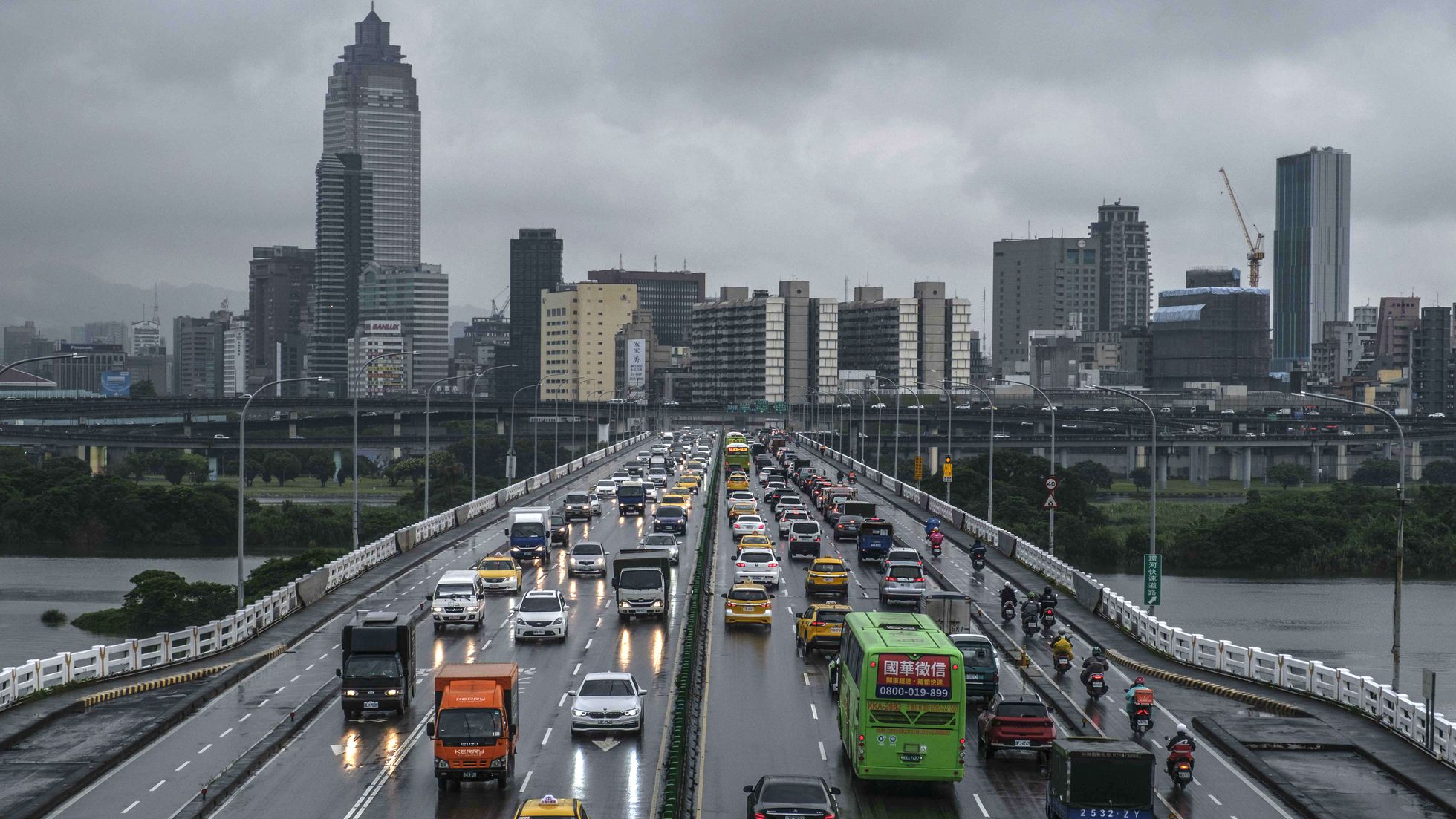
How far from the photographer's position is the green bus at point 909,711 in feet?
90.2

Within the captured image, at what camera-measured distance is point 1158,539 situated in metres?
128

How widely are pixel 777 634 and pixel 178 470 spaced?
545 feet

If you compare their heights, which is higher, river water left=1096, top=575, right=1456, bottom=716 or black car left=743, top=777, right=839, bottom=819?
black car left=743, top=777, right=839, bottom=819

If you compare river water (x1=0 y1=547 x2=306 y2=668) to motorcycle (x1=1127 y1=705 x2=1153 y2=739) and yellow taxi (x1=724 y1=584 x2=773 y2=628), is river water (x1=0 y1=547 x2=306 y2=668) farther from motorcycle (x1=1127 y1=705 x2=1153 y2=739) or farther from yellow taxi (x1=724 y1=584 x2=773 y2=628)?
motorcycle (x1=1127 y1=705 x2=1153 y2=739)

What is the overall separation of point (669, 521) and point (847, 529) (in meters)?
9.37

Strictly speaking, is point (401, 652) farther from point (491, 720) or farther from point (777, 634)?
point (777, 634)

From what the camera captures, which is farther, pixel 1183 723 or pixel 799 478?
pixel 799 478

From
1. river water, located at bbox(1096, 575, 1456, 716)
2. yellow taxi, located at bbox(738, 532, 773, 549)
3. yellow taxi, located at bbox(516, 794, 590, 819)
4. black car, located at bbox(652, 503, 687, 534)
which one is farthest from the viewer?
black car, located at bbox(652, 503, 687, 534)

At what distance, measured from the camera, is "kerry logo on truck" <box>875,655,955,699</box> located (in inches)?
1080

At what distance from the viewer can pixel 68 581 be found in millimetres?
111750

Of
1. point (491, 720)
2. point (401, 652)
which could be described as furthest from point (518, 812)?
point (401, 652)

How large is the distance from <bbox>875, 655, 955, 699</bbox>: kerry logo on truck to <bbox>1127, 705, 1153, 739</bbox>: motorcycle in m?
9.12

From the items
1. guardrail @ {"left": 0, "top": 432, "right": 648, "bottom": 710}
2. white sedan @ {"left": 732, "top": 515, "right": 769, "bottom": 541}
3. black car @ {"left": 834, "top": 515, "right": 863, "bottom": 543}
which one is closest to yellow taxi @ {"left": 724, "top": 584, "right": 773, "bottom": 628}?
guardrail @ {"left": 0, "top": 432, "right": 648, "bottom": 710}

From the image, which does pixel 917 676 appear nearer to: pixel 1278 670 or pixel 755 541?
pixel 1278 670
